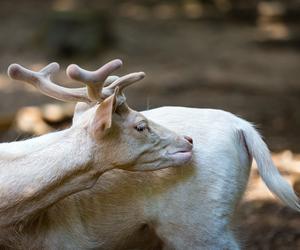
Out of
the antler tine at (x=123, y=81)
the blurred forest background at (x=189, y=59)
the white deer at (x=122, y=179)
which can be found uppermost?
the antler tine at (x=123, y=81)

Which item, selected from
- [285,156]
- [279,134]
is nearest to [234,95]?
[279,134]

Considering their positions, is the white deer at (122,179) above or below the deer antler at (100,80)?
below

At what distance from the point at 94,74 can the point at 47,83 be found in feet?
1.47

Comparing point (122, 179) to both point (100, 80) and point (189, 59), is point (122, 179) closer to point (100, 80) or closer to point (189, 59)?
point (100, 80)

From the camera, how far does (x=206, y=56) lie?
1183cm

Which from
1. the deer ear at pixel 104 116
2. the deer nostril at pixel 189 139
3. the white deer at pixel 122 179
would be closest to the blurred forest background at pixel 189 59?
the white deer at pixel 122 179

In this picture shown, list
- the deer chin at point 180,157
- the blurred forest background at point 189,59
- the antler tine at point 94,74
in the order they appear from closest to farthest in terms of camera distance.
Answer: the antler tine at point 94,74 < the deer chin at point 180,157 < the blurred forest background at point 189,59

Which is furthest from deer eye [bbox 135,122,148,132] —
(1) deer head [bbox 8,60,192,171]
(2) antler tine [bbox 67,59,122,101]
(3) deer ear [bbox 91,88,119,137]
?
(2) antler tine [bbox 67,59,122,101]

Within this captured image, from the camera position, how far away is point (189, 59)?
11.6m

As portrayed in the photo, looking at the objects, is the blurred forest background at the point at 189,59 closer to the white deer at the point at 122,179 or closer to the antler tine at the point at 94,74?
the white deer at the point at 122,179

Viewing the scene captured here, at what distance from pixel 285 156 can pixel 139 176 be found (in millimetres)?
3169

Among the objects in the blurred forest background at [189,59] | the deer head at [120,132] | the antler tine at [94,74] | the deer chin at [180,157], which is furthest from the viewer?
the blurred forest background at [189,59]

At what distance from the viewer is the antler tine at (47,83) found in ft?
12.4

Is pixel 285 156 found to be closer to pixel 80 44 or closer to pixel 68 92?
pixel 68 92
